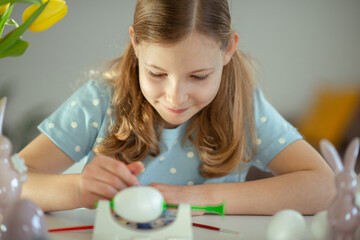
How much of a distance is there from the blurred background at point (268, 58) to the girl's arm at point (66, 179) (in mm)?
1226

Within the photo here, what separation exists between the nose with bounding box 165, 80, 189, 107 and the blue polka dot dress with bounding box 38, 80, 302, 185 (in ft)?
0.76

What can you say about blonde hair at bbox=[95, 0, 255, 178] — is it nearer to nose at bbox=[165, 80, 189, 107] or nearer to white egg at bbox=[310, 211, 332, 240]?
nose at bbox=[165, 80, 189, 107]

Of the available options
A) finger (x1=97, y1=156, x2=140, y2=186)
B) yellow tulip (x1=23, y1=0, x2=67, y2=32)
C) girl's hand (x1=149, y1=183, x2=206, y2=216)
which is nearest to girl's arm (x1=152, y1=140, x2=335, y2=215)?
girl's hand (x1=149, y1=183, x2=206, y2=216)

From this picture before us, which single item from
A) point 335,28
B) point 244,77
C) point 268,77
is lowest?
point 268,77

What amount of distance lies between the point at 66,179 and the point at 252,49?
1745mm

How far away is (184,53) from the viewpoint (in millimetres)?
844

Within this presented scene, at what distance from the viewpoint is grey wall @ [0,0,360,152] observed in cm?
232

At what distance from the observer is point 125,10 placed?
234 centimetres

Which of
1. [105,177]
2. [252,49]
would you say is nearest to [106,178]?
[105,177]

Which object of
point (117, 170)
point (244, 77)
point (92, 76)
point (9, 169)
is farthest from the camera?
point (92, 76)

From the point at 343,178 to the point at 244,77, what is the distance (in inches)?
23.7

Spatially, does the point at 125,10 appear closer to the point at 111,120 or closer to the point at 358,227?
→ the point at 111,120

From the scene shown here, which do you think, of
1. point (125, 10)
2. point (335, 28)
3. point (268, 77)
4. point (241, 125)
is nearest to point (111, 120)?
point (241, 125)

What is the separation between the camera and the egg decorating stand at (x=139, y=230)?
0.59 metres
